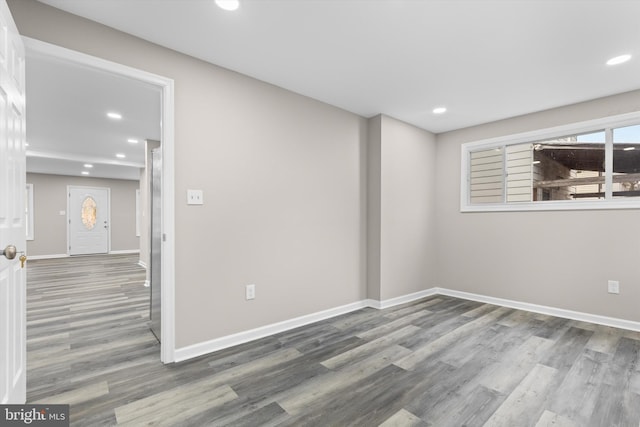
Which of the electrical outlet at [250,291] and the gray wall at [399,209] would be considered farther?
the gray wall at [399,209]

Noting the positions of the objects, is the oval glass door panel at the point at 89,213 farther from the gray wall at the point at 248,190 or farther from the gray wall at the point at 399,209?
the gray wall at the point at 399,209

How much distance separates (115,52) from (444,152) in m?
4.16

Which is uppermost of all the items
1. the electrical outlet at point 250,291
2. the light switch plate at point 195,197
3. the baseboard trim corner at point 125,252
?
the light switch plate at point 195,197

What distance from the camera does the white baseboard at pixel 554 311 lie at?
306 cm

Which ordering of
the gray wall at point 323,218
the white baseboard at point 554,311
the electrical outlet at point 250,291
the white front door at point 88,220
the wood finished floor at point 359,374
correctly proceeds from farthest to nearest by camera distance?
the white front door at point 88,220, the white baseboard at point 554,311, the electrical outlet at point 250,291, the gray wall at point 323,218, the wood finished floor at point 359,374

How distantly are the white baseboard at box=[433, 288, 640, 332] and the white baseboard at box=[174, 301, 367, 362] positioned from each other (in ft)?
5.57

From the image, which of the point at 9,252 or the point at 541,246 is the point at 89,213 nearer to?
the point at 9,252

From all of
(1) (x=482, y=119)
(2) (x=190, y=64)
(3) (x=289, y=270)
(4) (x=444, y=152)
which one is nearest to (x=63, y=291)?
(3) (x=289, y=270)

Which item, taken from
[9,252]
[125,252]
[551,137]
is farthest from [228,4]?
[125,252]

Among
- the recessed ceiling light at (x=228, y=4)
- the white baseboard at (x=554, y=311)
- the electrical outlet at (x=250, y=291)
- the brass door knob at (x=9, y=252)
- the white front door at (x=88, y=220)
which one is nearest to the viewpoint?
the brass door knob at (x=9, y=252)

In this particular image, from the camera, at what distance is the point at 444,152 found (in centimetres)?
454

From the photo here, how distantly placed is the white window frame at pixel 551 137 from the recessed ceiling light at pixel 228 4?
141 inches

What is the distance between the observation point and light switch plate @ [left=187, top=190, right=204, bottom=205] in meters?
2.42

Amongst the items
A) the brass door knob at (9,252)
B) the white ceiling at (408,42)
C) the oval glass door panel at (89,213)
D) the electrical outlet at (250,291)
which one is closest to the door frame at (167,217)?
the white ceiling at (408,42)
